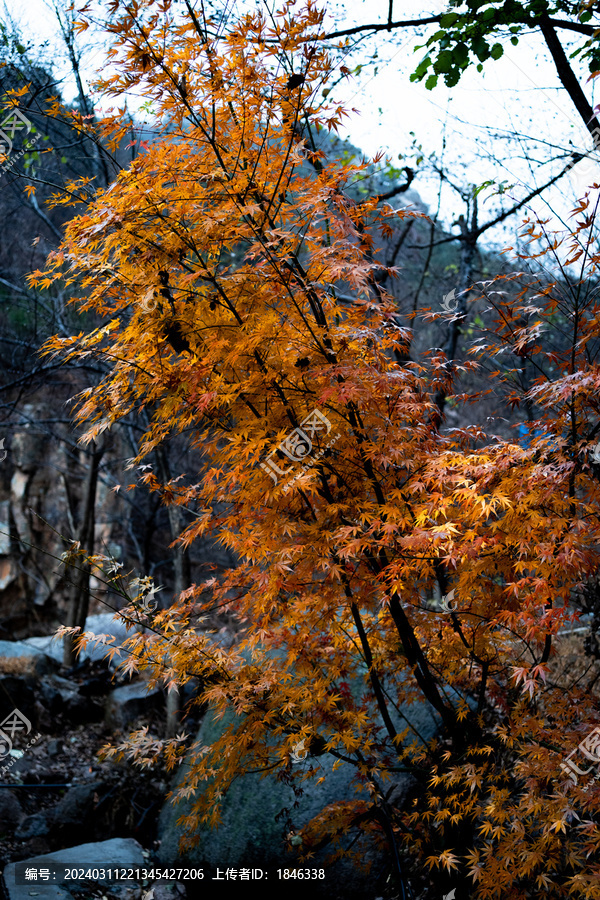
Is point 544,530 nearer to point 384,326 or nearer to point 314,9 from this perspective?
point 384,326

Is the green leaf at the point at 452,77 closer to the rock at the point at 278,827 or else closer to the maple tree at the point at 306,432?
the maple tree at the point at 306,432

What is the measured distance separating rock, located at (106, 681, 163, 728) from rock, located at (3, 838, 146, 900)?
290 centimetres

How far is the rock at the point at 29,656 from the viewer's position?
314 inches

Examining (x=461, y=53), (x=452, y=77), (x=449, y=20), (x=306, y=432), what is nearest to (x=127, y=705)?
(x=306, y=432)

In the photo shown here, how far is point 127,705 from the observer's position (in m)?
7.84

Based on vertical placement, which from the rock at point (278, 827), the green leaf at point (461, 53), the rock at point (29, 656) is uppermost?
the green leaf at point (461, 53)

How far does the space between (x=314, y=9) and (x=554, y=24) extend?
2643 mm

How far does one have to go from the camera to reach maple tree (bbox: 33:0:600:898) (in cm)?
292

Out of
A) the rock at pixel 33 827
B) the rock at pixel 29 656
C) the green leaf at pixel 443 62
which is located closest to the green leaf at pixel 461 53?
the green leaf at pixel 443 62

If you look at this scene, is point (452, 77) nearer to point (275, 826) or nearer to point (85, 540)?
point (275, 826)

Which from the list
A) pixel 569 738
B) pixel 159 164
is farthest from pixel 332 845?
pixel 159 164
